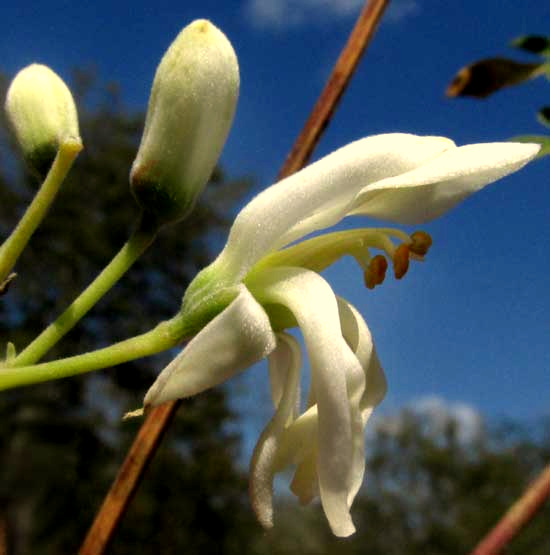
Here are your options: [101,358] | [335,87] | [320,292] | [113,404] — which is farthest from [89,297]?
[113,404]

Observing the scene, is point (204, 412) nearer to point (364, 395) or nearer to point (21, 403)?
point (21, 403)

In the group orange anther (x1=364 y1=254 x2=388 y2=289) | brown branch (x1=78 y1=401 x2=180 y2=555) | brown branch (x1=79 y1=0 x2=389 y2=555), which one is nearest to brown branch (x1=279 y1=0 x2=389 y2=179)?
brown branch (x1=79 y1=0 x2=389 y2=555)

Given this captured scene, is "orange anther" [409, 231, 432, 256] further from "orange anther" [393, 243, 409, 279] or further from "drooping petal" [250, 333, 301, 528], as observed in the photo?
"drooping petal" [250, 333, 301, 528]

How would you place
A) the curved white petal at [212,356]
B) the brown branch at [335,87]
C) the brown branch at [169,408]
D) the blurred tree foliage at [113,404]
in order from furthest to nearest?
the blurred tree foliage at [113,404]
the brown branch at [335,87]
the brown branch at [169,408]
the curved white petal at [212,356]

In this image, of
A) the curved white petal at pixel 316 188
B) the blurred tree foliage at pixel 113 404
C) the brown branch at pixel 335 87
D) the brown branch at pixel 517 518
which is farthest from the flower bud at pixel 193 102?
the blurred tree foliage at pixel 113 404

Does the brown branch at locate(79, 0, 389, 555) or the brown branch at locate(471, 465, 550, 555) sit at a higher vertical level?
the brown branch at locate(79, 0, 389, 555)

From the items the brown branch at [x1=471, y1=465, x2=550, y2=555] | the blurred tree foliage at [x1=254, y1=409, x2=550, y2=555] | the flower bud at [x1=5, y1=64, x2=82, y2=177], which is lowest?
the blurred tree foliage at [x1=254, y1=409, x2=550, y2=555]

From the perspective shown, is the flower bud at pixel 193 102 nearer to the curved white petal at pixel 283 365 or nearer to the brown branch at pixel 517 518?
the curved white petal at pixel 283 365
